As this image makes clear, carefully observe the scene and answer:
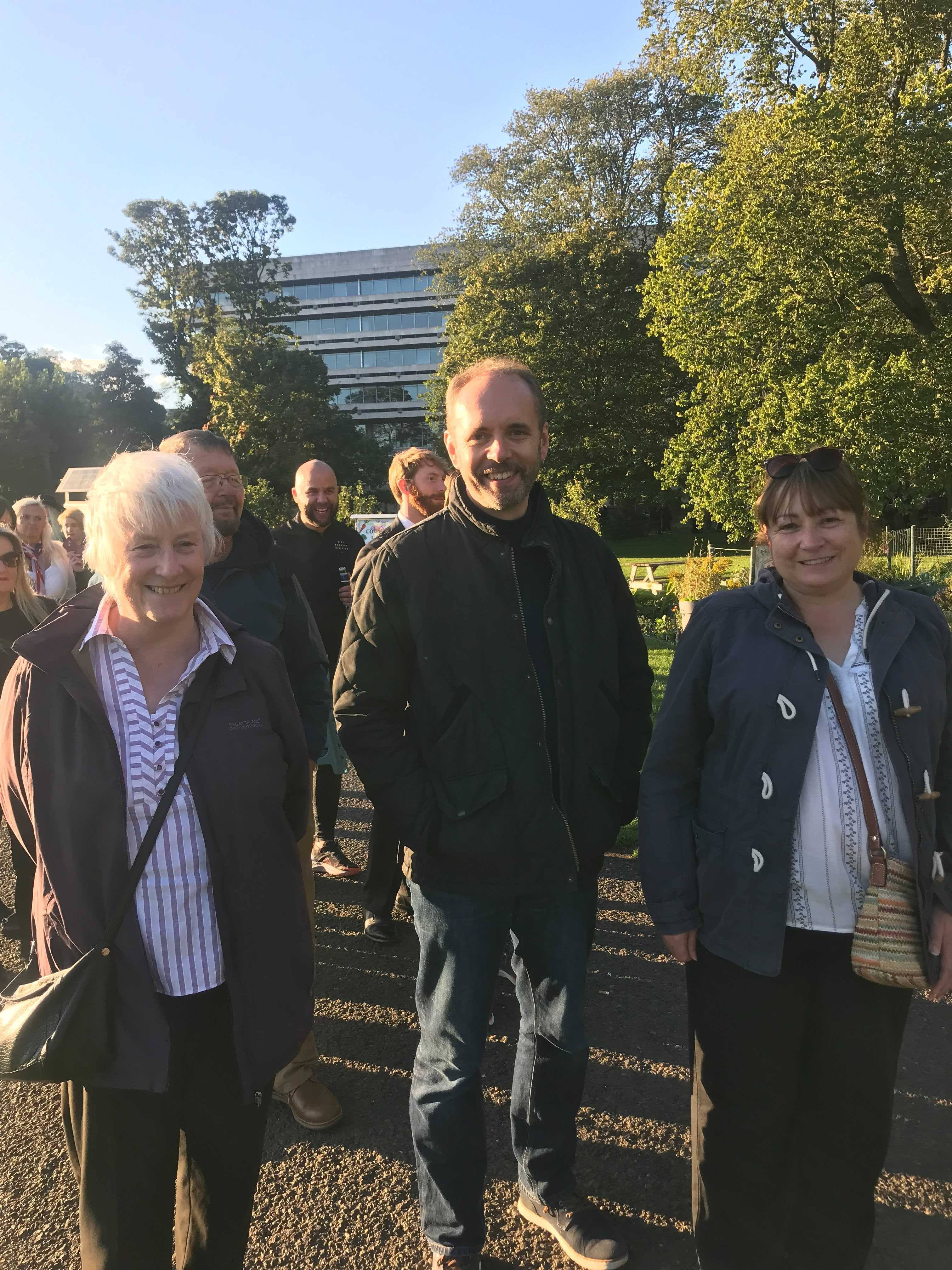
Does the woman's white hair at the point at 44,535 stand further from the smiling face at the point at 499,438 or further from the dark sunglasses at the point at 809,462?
the dark sunglasses at the point at 809,462

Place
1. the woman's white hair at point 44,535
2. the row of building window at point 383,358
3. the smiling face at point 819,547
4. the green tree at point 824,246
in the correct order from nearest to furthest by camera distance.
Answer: the smiling face at point 819,547, the woman's white hair at point 44,535, the green tree at point 824,246, the row of building window at point 383,358

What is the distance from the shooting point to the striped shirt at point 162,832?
183cm

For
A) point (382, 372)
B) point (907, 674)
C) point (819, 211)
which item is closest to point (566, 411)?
point (819, 211)

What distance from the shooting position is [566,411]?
30.2 metres

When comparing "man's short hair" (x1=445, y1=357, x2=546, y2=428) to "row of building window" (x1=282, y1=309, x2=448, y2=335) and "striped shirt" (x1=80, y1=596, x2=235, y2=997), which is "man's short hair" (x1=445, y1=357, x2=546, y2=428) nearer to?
"striped shirt" (x1=80, y1=596, x2=235, y2=997)

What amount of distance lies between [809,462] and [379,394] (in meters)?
79.0

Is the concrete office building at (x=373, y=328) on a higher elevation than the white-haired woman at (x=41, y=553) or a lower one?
higher

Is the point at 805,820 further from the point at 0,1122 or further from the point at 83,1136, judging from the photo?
the point at 0,1122

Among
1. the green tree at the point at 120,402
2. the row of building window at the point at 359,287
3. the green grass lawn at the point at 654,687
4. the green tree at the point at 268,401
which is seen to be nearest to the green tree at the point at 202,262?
the green tree at the point at 268,401

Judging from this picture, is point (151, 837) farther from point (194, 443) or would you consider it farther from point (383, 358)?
point (383, 358)

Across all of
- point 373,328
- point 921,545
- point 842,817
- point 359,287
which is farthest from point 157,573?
point 359,287

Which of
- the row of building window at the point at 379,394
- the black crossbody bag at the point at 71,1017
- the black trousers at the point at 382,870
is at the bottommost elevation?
the black trousers at the point at 382,870

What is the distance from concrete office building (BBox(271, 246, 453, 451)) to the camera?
76625 millimetres

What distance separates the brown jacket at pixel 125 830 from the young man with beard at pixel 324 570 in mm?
3042
